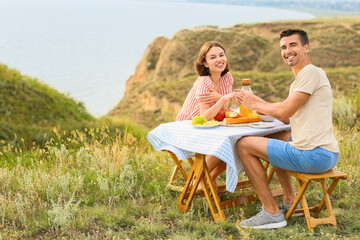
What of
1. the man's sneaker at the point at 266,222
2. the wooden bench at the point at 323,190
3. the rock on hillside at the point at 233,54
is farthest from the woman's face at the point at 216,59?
the rock on hillside at the point at 233,54

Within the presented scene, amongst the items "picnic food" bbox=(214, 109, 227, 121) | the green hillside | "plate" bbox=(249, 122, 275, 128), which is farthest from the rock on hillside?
"plate" bbox=(249, 122, 275, 128)

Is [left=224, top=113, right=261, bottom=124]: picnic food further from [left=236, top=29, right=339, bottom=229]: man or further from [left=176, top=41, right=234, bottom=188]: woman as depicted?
[left=236, top=29, right=339, bottom=229]: man

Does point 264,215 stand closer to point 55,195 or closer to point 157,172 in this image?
point 157,172

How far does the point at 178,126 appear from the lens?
439cm

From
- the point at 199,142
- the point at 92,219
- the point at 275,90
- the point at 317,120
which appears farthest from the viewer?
the point at 275,90

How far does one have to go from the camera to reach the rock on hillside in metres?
24.1

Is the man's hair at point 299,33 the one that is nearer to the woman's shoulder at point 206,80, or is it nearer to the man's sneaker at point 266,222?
the woman's shoulder at point 206,80

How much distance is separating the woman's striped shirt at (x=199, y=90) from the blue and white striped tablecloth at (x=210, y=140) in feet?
1.55

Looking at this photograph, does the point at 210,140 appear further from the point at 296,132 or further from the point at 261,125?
the point at 296,132

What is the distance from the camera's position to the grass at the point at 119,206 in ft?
13.2

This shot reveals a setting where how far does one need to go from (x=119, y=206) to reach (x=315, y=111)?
234 centimetres

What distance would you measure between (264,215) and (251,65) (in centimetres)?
2458

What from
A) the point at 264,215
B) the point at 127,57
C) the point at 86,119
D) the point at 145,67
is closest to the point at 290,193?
the point at 264,215

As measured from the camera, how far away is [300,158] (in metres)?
3.67
